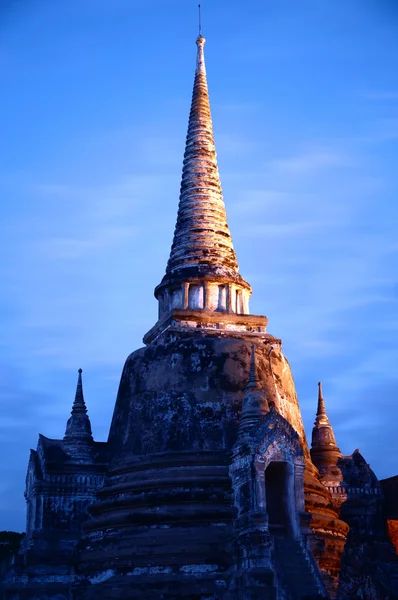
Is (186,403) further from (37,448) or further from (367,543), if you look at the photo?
(367,543)

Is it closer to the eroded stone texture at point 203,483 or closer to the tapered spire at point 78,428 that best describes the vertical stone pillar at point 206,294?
the eroded stone texture at point 203,483

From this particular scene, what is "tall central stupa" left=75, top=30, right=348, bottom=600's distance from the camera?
71.9 feet

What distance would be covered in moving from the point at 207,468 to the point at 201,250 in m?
8.44

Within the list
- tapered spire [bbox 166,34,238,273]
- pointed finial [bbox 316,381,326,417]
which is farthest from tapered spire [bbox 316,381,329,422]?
tapered spire [bbox 166,34,238,273]

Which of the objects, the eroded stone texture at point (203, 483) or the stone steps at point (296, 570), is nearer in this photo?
the stone steps at point (296, 570)

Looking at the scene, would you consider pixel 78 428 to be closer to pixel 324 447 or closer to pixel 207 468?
pixel 207 468

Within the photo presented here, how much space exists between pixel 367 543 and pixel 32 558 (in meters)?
10.3

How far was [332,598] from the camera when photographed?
73.0 ft

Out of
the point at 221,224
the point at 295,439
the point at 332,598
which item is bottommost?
the point at 332,598

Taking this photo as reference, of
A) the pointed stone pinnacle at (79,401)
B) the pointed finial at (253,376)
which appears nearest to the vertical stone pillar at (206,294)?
the pointed finial at (253,376)

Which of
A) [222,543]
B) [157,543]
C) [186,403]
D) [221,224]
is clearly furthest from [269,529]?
[221,224]

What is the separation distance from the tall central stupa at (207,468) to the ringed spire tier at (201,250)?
0.19ft

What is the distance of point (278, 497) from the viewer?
76.7ft

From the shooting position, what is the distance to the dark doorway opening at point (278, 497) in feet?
74.6
